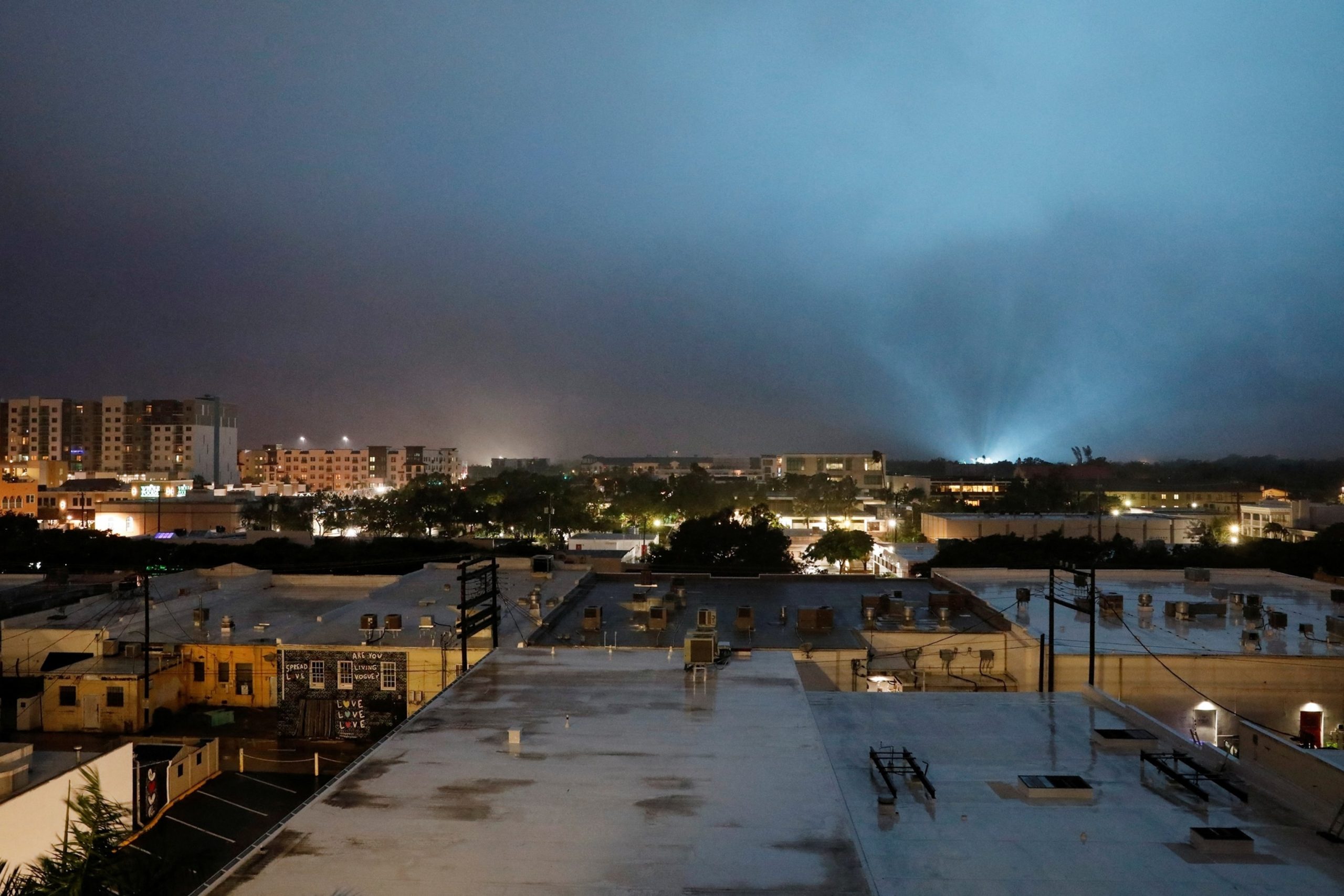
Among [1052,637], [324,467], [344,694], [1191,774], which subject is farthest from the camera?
[324,467]

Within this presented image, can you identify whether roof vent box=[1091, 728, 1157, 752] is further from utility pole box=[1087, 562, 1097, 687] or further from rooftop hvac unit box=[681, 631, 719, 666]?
rooftop hvac unit box=[681, 631, 719, 666]

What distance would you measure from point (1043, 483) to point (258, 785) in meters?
72.6

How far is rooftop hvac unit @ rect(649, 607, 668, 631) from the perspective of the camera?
18656 millimetres

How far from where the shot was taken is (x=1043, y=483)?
244ft

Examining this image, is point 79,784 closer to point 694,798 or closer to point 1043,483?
point 694,798

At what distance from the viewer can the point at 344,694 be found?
18.4 metres

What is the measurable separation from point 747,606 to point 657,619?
3.01 meters

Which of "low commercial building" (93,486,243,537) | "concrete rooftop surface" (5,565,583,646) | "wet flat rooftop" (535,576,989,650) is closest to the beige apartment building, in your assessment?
"low commercial building" (93,486,243,537)

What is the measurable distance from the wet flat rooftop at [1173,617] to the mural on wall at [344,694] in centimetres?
1443

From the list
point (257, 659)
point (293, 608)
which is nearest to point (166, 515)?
point (293, 608)

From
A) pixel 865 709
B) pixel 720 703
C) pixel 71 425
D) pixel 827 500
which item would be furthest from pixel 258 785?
pixel 71 425

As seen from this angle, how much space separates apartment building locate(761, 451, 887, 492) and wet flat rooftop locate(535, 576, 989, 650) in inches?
3302

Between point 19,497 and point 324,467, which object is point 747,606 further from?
point 324,467

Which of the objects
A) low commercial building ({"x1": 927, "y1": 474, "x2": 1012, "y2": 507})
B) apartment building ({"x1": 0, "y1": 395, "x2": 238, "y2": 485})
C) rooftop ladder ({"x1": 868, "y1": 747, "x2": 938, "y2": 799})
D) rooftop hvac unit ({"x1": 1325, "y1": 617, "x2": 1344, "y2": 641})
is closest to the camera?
rooftop ladder ({"x1": 868, "y1": 747, "x2": 938, "y2": 799})
